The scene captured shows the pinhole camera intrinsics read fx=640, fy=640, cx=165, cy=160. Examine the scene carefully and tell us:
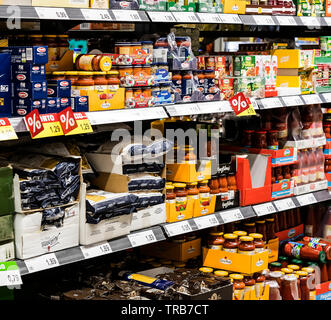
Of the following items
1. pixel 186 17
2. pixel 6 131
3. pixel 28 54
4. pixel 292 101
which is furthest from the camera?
pixel 292 101

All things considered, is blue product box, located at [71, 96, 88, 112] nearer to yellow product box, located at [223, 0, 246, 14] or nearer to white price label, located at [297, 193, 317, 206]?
yellow product box, located at [223, 0, 246, 14]

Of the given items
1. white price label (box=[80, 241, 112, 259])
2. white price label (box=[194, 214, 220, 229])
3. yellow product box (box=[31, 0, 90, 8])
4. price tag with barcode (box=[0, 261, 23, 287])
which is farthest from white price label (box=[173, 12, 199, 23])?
price tag with barcode (box=[0, 261, 23, 287])

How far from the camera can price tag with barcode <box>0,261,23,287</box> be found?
2412 mm

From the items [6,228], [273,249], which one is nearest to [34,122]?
[6,228]

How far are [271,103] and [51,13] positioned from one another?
154 centimetres

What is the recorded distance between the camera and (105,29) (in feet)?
11.9

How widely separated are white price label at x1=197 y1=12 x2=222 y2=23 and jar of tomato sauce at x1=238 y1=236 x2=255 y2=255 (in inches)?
45.2

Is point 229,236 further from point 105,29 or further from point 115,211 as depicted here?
point 105,29

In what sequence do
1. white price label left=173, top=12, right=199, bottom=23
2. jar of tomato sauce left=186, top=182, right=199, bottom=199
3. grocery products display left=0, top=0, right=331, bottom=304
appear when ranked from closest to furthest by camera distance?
grocery products display left=0, top=0, right=331, bottom=304 → white price label left=173, top=12, right=199, bottom=23 → jar of tomato sauce left=186, top=182, right=199, bottom=199

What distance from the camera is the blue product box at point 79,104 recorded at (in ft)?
8.81

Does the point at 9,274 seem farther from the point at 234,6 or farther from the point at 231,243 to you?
the point at 234,6

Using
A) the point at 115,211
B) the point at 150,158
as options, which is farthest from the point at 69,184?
the point at 150,158

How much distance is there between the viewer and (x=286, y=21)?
3.70m

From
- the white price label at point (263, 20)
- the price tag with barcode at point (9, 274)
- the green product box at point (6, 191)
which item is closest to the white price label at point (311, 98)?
the white price label at point (263, 20)
